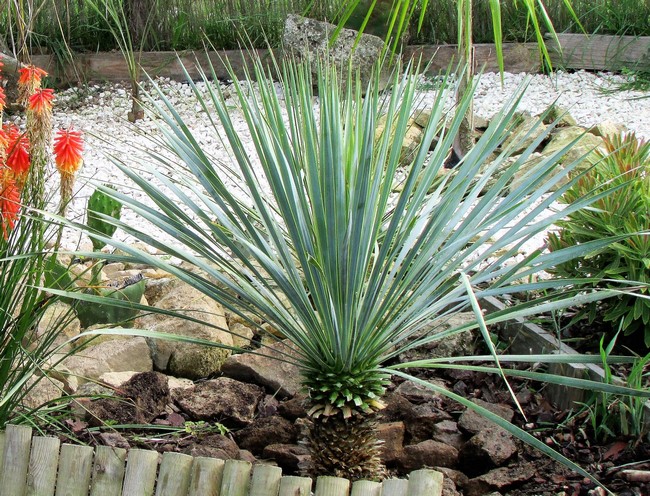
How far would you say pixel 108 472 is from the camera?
6.13 ft

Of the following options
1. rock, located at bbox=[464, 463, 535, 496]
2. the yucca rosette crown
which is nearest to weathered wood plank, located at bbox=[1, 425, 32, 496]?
the yucca rosette crown

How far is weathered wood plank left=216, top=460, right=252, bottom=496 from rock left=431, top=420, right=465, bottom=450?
0.91m

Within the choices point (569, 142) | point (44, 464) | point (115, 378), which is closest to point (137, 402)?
point (115, 378)

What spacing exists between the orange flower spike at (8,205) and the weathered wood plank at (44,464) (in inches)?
20.8

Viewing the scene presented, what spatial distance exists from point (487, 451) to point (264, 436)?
672mm

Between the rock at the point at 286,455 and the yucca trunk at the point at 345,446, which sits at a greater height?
the yucca trunk at the point at 345,446

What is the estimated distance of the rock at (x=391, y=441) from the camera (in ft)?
7.95

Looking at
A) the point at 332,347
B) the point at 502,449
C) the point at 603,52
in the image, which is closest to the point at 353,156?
the point at 332,347

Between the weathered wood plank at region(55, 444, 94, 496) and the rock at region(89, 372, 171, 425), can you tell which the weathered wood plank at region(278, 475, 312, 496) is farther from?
the rock at region(89, 372, 171, 425)

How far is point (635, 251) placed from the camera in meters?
2.78

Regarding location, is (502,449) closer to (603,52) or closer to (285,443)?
(285,443)

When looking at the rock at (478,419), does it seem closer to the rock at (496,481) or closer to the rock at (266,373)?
the rock at (496,481)

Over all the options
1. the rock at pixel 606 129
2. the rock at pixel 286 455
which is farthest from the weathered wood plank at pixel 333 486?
A: the rock at pixel 606 129

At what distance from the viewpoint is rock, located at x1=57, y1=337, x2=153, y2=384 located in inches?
112
